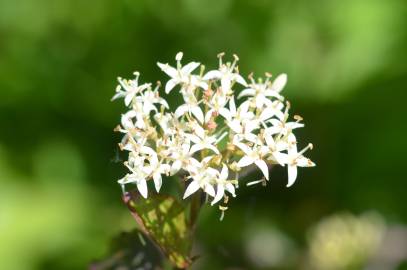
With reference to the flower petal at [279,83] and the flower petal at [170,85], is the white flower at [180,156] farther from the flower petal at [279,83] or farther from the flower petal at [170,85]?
the flower petal at [279,83]

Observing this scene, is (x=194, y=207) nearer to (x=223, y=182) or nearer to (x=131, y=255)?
(x=223, y=182)

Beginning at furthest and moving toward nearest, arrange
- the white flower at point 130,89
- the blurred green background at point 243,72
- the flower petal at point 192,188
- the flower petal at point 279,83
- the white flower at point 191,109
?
the blurred green background at point 243,72
the flower petal at point 279,83
the white flower at point 130,89
the white flower at point 191,109
the flower petal at point 192,188

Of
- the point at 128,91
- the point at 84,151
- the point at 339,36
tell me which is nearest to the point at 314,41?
the point at 339,36

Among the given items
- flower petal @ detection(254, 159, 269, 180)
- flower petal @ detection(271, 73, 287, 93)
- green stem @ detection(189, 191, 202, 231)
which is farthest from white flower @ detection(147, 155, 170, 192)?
flower petal @ detection(271, 73, 287, 93)

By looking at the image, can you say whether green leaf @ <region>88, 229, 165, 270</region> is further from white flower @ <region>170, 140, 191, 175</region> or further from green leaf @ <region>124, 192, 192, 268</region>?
white flower @ <region>170, 140, 191, 175</region>

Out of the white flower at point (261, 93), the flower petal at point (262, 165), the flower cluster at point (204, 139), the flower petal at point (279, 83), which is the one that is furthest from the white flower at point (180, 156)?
the flower petal at point (279, 83)

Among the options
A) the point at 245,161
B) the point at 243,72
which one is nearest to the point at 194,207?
the point at 245,161
